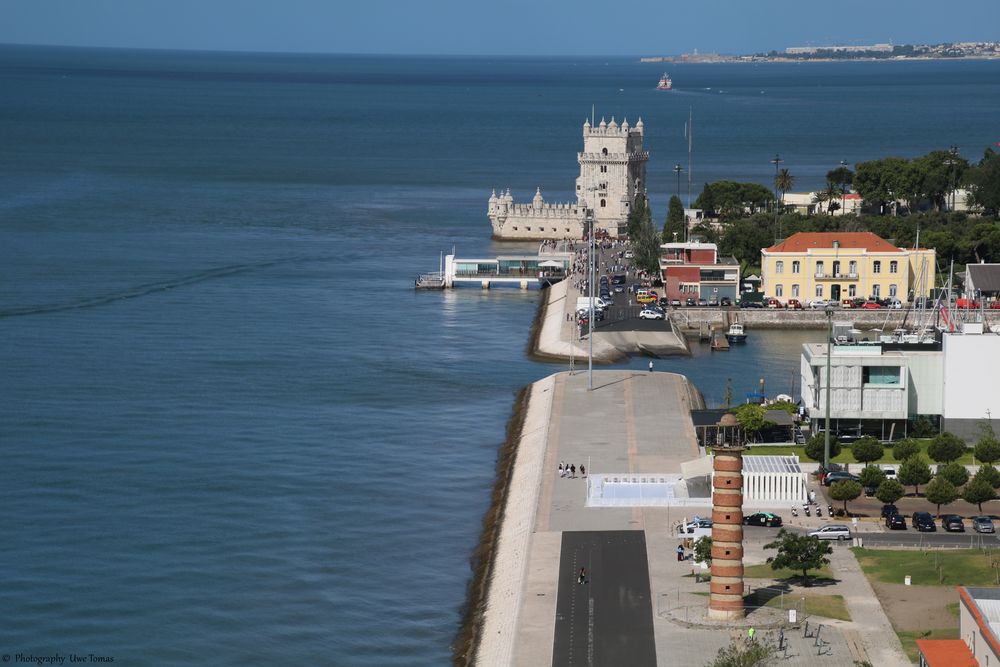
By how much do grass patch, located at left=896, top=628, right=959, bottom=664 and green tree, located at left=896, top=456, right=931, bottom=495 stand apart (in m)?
12.3

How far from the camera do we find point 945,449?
55.8 metres

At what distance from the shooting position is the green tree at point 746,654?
37.0 m

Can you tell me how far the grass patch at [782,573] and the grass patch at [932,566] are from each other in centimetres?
104

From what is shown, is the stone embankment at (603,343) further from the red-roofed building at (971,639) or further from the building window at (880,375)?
the red-roofed building at (971,639)

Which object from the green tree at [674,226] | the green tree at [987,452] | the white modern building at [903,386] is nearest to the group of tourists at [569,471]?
the white modern building at [903,386]

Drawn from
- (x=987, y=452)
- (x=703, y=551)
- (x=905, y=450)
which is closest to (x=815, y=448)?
(x=905, y=450)

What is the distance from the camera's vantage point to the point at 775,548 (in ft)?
153

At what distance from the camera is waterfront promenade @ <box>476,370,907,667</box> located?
3956 cm

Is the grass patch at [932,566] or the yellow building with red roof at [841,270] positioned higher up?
the yellow building with red roof at [841,270]

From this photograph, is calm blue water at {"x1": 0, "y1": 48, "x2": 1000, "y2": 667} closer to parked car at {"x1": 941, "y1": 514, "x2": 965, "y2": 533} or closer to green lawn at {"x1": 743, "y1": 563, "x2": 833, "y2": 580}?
green lawn at {"x1": 743, "y1": 563, "x2": 833, "y2": 580}

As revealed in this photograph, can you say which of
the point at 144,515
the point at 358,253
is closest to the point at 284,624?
the point at 144,515

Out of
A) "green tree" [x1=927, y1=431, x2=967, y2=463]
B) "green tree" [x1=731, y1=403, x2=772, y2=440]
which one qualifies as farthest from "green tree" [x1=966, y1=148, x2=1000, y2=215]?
"green tree" [x1=927, y1=431, x2=967, y2=463]

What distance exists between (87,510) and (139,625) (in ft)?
33.6

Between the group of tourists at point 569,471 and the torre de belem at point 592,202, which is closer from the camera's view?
the group of tourists at point 569,471
